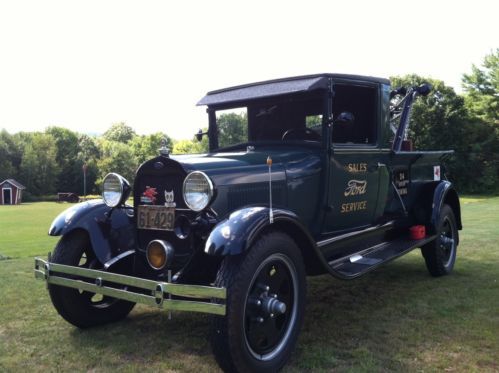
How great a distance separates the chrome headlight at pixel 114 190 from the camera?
411 centimetres

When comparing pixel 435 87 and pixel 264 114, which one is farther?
pixel 435 87

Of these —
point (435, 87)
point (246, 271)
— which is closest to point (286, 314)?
point (246, 271)

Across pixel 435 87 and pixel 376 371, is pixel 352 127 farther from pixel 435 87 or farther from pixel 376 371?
pixel 435 87

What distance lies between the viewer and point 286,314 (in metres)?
3.54

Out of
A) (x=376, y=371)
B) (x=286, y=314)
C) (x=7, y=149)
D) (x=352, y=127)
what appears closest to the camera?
(x=376, y=371)

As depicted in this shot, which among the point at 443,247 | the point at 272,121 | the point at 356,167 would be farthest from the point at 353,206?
the point at 443,247

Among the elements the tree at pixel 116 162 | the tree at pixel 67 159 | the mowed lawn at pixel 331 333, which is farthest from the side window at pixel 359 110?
the tree at pixel 67 159

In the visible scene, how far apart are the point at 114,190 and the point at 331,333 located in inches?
87.9

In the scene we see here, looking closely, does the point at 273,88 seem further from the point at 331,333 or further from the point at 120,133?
the point at 120,133

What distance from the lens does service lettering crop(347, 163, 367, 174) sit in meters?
4.73

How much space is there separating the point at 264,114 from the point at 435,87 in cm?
3593

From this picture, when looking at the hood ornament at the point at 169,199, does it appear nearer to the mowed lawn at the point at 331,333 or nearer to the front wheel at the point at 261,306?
the front wheel at the point at 261,306

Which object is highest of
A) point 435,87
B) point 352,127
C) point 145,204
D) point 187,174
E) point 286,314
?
point 435,87

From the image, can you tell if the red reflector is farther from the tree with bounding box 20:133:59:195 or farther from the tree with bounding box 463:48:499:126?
the tree with bounding box 20:133:59:195
